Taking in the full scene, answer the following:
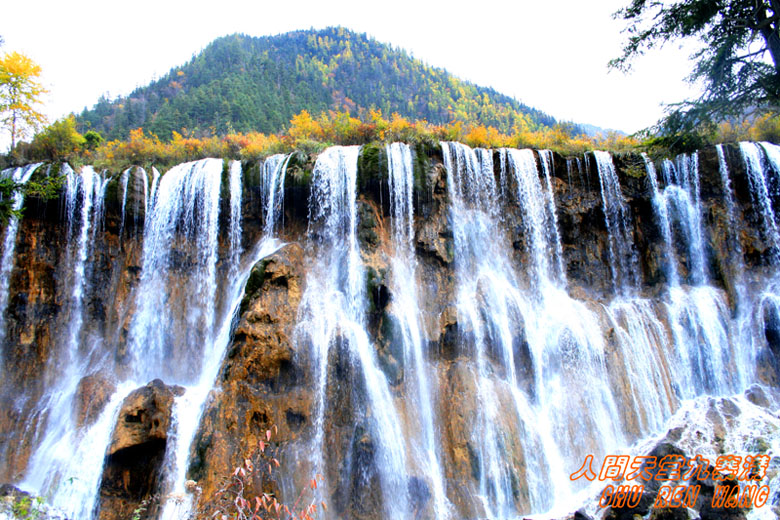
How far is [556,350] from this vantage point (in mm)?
12930

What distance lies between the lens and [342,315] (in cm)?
1241

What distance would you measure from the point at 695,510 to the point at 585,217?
9.39 meters

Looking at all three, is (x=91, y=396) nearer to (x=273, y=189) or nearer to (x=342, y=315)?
(x=342, y=315)

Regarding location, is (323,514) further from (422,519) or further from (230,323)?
(230,323)

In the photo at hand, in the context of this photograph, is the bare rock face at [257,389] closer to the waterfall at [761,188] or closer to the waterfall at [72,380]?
the waterfall at [72,380]

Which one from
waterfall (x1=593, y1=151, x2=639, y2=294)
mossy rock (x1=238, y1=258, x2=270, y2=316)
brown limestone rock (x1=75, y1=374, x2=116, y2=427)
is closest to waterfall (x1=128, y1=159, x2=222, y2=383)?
brown limestone rock (x1=75, y1=374, x2=116, y2=427)

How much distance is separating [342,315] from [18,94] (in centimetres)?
1870

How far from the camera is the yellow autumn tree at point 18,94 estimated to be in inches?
735

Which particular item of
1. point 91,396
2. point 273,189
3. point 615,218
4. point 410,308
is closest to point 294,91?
point 273,189

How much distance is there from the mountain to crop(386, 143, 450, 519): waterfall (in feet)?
104

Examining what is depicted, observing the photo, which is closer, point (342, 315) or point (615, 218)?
point (342, 315)

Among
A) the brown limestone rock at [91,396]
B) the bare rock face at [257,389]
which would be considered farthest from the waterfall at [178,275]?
the bare rock face at [257,389]

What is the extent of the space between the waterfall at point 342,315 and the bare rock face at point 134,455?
12.5 feet

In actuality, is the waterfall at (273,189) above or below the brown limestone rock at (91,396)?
above
